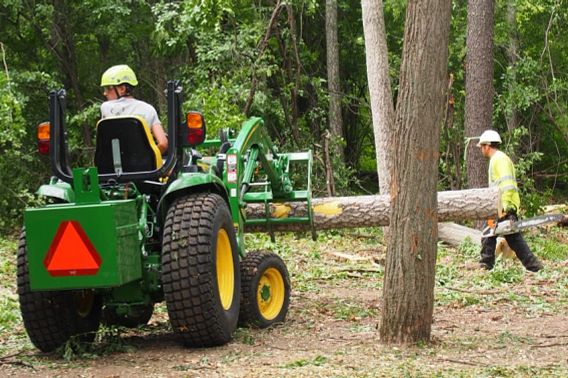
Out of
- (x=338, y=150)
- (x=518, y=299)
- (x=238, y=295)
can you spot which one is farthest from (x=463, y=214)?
(x=338, y=150)

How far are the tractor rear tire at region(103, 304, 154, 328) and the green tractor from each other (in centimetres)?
1

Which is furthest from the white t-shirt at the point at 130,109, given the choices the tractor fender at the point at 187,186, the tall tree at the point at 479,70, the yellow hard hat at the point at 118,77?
the tall tree at the point at 479,70

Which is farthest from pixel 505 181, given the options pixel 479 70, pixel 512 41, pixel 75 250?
pixel 512 41

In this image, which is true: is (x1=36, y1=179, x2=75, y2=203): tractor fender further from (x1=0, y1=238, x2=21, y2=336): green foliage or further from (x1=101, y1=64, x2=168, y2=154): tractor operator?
(x1=0, y1=238, x2=21, y2=336): green foliage

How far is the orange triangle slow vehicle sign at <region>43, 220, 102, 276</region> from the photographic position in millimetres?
7090

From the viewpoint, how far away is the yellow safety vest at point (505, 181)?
42.1 feet

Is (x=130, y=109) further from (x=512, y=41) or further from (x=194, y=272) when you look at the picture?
(x=512, y=41)

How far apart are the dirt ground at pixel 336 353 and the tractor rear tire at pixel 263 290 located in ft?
0.51

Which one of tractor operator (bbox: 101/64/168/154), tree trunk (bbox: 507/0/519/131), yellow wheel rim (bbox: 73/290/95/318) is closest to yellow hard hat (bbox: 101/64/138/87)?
tractor operator (bbox: 101/64/168/154)

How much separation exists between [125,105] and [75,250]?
4.90 feet

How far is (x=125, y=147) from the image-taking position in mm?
7762

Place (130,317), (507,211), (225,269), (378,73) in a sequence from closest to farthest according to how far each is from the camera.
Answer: (225,269), (130,317), (507,211), (378,73)

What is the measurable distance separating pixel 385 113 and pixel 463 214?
447 centimetres

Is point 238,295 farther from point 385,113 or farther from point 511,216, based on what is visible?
point 385,113
